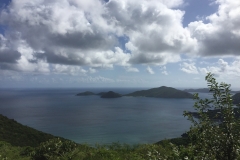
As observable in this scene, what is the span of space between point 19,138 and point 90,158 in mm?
45068

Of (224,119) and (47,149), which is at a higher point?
(224,119)

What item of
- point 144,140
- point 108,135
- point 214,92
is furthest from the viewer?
point 108,135

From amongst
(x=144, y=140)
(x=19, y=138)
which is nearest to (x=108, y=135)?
(x=144, y=140)

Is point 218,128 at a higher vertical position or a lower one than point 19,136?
higher

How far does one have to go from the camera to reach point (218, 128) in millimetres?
3869

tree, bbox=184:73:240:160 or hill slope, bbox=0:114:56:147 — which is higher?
→ tree, bbox=184:73:240:160

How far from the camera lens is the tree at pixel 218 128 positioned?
145 inches

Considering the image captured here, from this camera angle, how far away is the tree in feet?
12.1

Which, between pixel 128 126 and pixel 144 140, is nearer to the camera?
pixel 144 140

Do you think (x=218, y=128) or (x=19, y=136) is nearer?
(x=218, y=128)

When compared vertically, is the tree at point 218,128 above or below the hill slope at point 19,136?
above

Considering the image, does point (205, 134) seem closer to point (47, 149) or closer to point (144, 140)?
point (47, 149)

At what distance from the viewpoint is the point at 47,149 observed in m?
15.3

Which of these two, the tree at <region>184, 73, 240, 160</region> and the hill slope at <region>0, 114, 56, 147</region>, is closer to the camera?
the tree at <region>184, 73, 240, 160</region>
